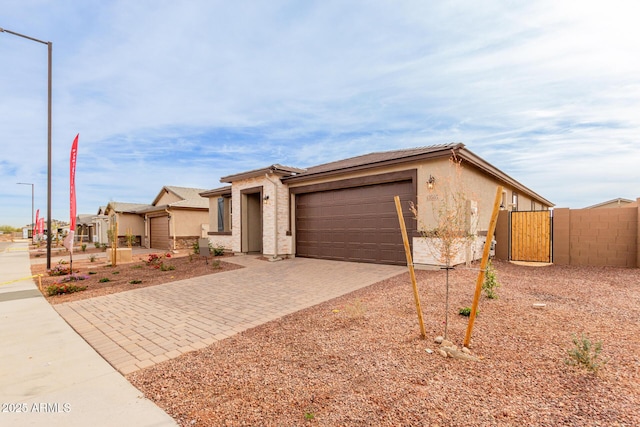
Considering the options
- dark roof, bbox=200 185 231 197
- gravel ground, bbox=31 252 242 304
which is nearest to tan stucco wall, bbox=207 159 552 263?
dark roof, bbox=200 185 231 197

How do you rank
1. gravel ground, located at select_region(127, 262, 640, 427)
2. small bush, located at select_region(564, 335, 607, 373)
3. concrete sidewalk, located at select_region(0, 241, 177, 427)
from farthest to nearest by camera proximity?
small bush, located at select_region(564, 335, 607, 373), concrete sidewalk, located at select_region(0, 241, 177, 427), gravel ground, located at select_region(127, 262, 640, 427)

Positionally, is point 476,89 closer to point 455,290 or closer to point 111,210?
point 455,290

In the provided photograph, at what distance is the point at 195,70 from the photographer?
10523 mm

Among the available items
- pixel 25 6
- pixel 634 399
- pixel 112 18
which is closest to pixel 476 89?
pixel 634 399

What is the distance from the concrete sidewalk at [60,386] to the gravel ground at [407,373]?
23cm

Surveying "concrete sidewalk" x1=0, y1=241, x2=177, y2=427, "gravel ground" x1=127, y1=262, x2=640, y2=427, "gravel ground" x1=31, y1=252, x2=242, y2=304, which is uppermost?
"gravel ground" x1=127, y1=262, x2=640, y2=427

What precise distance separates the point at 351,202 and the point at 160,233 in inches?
702

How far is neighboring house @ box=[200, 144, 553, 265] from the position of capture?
895cm

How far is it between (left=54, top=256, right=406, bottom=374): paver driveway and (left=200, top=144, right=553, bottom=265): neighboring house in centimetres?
131

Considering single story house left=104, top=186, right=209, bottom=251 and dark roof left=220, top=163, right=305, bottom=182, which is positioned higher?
dark roof left=220, top=163, right=305, bottom=182

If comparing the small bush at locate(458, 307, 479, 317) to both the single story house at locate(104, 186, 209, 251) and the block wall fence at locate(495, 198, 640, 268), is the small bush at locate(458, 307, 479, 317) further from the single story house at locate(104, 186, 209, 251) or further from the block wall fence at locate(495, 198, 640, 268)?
the single story house at locate(104, 186, 209, 251)

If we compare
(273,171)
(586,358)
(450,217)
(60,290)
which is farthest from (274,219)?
(586,358)

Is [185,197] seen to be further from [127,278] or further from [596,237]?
[596,237]

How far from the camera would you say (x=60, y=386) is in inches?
116
